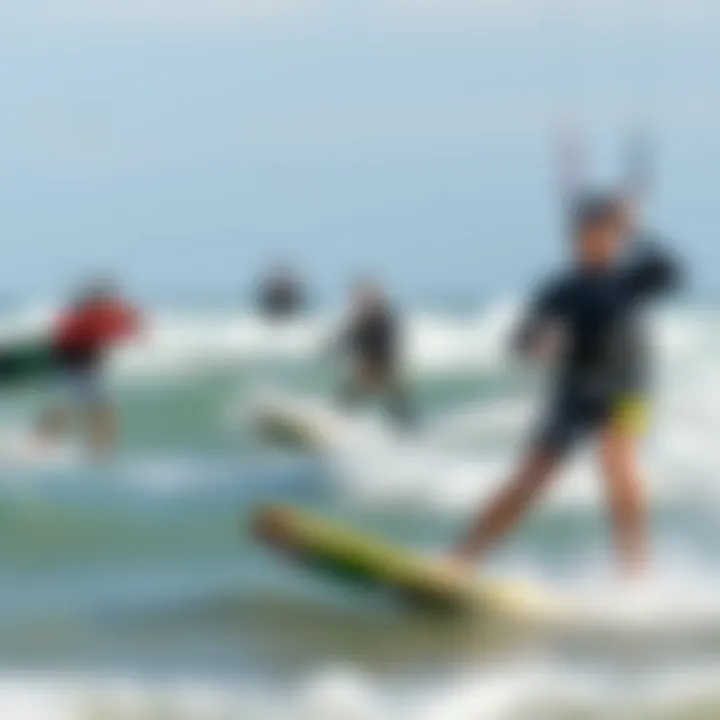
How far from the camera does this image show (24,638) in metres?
5.04

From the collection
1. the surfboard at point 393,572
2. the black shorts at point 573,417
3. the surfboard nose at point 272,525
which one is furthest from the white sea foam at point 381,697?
the black shorts at point 573,417

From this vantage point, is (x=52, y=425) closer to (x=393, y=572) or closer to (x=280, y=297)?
(x=280, y=297)

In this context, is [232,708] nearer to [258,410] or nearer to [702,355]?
[258,410]

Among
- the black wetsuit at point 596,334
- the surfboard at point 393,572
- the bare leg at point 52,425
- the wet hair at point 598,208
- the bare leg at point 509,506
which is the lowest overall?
the surfboard at point 393,572

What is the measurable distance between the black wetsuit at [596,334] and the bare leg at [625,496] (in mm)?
58

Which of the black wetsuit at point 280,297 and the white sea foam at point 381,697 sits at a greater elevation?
the black wetsuit at point 280,297

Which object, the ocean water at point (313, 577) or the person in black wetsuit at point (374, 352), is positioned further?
the person in black wetsuit at point (374, 352)

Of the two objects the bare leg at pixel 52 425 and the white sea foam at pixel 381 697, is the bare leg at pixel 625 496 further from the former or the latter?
the bare leg at pixel 52 425

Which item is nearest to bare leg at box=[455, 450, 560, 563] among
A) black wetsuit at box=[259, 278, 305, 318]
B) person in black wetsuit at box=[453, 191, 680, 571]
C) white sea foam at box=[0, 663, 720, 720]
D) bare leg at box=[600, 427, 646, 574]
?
person in black wetsuit at box=[453, 191, 680, 571]

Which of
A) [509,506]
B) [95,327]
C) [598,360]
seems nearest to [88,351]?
[95,327]

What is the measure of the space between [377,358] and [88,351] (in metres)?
0.62

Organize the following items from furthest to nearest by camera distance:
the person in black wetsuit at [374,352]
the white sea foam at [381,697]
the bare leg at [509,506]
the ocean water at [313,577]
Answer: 1. the person in black wetsuit at [374,352]
2. the bare leg at [509,506]
3. the ocean water at [313,577]
4. the white sea foam at [381,697]

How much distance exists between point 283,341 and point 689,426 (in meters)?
0.91

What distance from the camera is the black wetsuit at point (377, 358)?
533 centimetres
